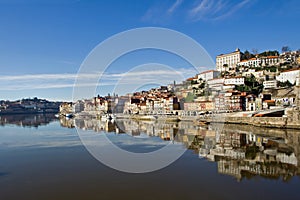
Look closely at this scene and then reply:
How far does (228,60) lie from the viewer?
1689 inches

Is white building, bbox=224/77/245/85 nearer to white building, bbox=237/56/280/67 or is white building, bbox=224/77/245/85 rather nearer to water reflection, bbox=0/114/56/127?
white building, bbox=237/56/280/67

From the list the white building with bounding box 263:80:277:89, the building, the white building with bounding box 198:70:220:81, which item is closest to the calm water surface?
the white building with bounding box 263:80:277:89

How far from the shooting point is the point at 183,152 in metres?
8.49

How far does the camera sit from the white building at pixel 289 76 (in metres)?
27.0

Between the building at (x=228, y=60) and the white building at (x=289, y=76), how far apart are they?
11117 millimetres

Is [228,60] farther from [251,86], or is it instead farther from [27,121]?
[27,121]

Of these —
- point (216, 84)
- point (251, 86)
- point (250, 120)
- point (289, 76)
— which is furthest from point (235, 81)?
point (250, 120)

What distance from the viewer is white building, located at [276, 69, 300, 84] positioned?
2705 cm

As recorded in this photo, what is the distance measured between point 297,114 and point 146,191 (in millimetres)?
11543

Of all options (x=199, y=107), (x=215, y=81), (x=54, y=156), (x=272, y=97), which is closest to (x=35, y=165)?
(x=54, y=156)

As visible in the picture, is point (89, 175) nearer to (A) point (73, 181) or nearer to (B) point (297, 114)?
(A) point (73, 181)

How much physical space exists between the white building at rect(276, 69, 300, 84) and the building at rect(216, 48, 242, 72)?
1112 cm

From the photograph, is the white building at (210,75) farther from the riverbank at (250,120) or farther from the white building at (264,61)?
the riverbank at (250,120)

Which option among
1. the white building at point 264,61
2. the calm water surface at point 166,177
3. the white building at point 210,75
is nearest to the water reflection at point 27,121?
the calm water surface at point 166,177
